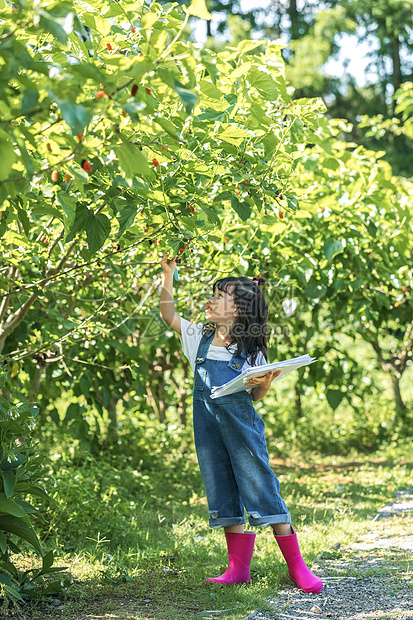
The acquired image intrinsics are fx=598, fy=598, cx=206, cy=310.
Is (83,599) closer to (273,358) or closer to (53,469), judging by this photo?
(53,469)

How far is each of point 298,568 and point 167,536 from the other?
1014 mm

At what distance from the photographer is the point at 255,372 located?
2.17 meters

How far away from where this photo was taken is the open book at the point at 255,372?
2.16 metres


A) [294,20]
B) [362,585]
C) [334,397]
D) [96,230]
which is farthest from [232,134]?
[294,20]

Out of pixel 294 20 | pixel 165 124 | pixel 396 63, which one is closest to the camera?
pixel 165 124

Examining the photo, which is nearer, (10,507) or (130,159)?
(130,159)

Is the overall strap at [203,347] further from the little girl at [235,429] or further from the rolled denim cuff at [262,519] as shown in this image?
the rolled denim cuff at [262,519]

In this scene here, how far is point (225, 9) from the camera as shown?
13.4 m

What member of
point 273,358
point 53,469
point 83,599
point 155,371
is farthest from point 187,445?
point 83,599

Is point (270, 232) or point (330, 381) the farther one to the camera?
point (330, 381)

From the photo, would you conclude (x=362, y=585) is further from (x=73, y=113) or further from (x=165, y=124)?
(x=73, y=113)

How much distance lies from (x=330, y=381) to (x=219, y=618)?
9.63 ft

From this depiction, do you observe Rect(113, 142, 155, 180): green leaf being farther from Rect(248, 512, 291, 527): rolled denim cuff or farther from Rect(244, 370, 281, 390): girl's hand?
Rect(248, 512, 291, 527): rolled denim cuff

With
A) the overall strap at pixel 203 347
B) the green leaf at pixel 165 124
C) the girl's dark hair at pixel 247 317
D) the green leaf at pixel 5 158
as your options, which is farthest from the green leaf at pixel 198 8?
the overall strap at pixel 203 347
